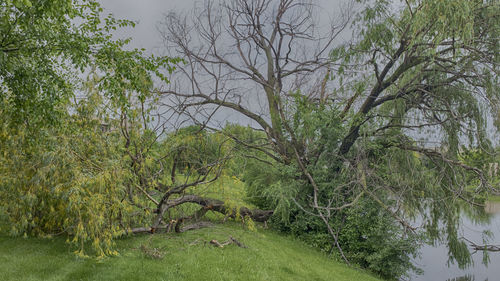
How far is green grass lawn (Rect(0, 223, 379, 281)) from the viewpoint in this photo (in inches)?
248

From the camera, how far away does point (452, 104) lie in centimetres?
1167

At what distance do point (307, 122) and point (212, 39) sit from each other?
5.66 metres

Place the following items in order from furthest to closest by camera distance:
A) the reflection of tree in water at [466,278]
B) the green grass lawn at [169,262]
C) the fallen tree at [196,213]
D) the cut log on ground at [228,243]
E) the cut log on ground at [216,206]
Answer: the reflection of tree in water at [466,278], the cut log on ground at [216,206], the fallen tree at [196,213], the cut log on ground at [228,243], the green grass lawn at [169,262]

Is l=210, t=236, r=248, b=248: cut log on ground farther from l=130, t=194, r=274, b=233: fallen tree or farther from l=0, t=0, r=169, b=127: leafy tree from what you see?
l=0, t=0, r=169, b=127: leafy tree

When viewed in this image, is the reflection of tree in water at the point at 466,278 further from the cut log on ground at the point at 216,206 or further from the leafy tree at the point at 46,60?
the leafy tree at the point at 46,60

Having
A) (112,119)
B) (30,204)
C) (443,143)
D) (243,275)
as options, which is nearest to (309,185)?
(443,143)

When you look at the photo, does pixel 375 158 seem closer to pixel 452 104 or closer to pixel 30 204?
pixel 452 104

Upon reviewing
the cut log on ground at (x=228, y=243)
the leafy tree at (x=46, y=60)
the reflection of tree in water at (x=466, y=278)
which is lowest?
the cut log on ground at (x=228, y=243)

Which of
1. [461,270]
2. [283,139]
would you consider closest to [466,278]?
[461,270]

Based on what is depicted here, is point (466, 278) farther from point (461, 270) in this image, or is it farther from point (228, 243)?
point (228, 243)

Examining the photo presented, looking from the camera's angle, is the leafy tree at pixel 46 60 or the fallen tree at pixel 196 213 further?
the fallen tree at pixel 196 213

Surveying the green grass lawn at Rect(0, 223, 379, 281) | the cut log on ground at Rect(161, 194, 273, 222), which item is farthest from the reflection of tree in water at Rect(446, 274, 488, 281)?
the cut log on ground at Rect(161, 194, 273, 222)

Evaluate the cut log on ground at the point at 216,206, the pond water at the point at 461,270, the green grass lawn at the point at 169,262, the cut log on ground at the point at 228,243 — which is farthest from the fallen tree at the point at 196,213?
the pond water at the point at 461,270

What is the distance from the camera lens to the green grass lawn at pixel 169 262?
20.7 feet
